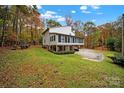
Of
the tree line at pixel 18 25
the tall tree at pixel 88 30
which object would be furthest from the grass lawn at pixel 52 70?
the tall tree at pixel 88 30

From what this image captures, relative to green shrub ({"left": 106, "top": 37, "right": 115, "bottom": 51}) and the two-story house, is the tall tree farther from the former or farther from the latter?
green shrub ({"left": 106, "top": 37, "right": 115, "bottom": 51})

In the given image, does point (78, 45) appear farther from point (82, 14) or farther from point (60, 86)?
point (60, 86)

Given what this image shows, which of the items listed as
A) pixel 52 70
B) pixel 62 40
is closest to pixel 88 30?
pixel 62 40

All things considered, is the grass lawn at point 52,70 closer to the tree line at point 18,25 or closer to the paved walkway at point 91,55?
the paved walkway at point 91,55

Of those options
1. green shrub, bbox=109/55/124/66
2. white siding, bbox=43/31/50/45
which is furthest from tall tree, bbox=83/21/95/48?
white siding, bbox=43/31/50/45
